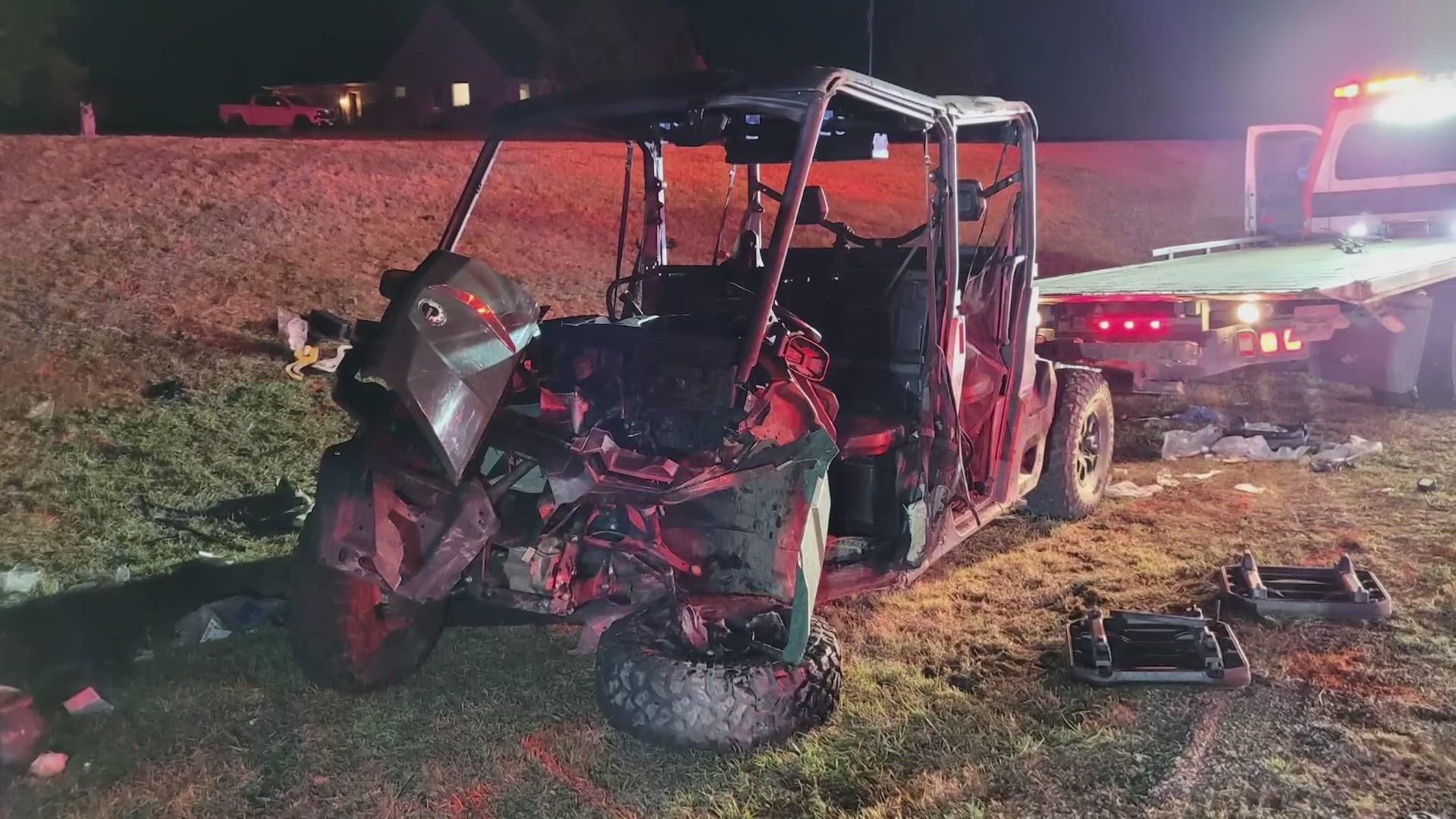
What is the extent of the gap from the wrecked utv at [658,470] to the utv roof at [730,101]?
12mm

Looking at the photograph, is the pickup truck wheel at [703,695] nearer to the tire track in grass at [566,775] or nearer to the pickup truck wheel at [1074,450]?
the tire track in grass at [566,775]

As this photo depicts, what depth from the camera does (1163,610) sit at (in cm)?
429

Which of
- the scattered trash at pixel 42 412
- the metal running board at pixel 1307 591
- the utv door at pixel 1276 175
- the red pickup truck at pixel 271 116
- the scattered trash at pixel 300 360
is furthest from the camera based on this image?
the red pickup truck at pixel 271 116

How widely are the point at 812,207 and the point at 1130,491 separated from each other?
2921 millimetres

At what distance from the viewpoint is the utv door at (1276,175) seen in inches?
412

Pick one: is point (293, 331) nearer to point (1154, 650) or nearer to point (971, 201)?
point (971, 201)

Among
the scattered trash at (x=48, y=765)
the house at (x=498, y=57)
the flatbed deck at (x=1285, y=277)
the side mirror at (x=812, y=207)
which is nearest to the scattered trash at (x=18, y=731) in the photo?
the scattered trash at (x=48, y=765)

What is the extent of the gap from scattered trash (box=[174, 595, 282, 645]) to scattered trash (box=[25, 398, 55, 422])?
120 inches

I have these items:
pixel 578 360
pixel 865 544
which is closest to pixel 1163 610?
pixel 865 544

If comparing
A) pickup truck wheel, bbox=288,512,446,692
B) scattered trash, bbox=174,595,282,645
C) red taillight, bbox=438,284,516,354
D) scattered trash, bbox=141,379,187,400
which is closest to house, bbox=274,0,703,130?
scattered trash, bbox=141,379,187,400

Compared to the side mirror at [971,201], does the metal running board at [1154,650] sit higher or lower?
lower

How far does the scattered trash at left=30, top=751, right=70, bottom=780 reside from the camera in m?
3.13

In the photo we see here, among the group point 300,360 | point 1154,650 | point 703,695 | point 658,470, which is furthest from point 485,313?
point 300,360

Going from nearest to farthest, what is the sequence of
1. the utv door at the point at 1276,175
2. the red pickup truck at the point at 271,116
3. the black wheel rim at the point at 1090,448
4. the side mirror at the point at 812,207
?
the side mirror at the point at 812,207 → the black wheel rim at the point at 1090,448 → the utv door at the point at 1276,175 → the red pickup truck at the point at 271,116
